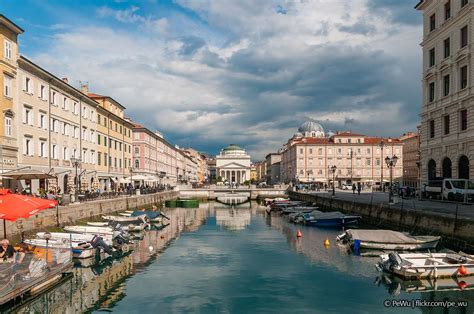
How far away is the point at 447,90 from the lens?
43.3m

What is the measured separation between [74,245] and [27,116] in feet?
69.8

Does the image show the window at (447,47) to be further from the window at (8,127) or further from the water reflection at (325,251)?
the window at (8,127)

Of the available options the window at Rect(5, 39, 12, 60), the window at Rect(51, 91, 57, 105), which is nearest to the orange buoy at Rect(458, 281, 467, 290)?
the window at Rect(5, 39, 12, 60)

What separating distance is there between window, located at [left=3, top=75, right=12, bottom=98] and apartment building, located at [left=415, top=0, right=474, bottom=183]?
136 feet

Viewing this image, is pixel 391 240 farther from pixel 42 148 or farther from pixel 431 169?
pixel 42 148

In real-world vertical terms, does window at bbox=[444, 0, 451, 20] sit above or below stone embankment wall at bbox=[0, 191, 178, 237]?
above

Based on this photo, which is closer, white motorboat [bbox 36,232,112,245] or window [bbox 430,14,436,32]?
white motorboat [bbox 36,232,112,245]

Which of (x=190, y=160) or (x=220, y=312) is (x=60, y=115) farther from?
(x=190, y=160)

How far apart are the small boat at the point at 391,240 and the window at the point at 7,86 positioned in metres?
31.8

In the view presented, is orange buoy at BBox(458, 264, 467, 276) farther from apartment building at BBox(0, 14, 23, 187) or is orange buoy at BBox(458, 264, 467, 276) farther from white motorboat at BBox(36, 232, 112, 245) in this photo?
apartment building at BBox(0, 14, 23, 187)

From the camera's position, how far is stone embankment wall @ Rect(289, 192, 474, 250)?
26.1 metres

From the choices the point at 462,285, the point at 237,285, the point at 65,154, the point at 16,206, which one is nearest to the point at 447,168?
the point at 462,285

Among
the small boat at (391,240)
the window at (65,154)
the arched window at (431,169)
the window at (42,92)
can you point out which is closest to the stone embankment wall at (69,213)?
the window at (65,154)

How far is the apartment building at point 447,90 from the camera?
39250 millimetres
